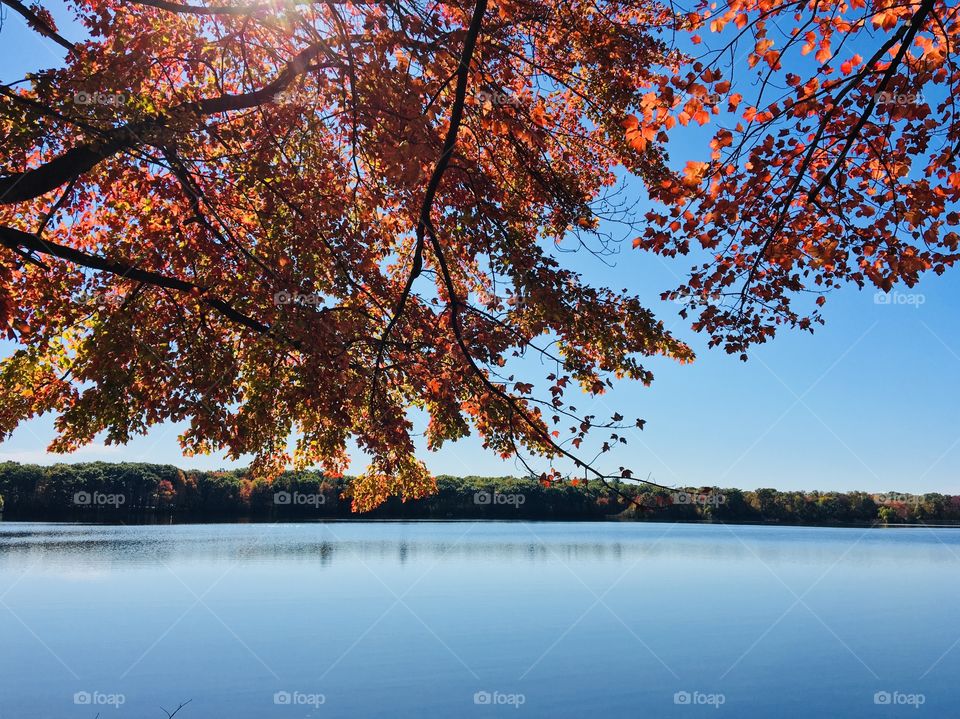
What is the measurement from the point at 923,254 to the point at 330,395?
28.5 ft

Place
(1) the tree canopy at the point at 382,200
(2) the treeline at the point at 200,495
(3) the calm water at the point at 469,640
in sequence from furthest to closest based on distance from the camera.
A: 1. (2) the treeline at the point at 200,495
2. (3) the calm water at the point at 469,640
3. (1) the tree canopy at the point at 382,200

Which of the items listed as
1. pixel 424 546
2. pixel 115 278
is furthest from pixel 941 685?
pixel 424 546

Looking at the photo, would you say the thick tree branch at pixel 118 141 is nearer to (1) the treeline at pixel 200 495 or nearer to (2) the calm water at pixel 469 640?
(2) the calm water at pixel 469 640

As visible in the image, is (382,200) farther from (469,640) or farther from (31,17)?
(469,640)

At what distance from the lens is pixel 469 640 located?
29.3 m

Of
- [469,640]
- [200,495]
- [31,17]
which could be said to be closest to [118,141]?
[31,17]

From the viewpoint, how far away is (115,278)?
12.2 metres

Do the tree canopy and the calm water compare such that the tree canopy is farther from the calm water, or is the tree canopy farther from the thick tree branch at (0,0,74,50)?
the calm water

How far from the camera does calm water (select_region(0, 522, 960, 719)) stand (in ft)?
69.4

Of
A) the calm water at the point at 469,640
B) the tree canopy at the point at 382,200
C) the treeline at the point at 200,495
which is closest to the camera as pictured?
the tree canopy at the point at 382,200

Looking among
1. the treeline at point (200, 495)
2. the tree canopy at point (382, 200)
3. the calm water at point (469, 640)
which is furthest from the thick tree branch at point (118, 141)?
the treeline at point (200, 495)

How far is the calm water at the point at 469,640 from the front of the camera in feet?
69.4

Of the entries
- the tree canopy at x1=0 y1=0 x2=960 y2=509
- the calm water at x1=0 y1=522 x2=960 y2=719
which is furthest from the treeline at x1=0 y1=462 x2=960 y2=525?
the tree canopy at x1=0 y1=0 x2=960 y2=509

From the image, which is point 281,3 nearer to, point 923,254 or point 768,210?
point 768,210
